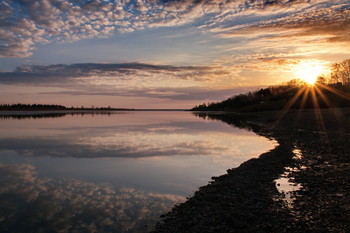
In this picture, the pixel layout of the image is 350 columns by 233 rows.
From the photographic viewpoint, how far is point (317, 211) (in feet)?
25.1

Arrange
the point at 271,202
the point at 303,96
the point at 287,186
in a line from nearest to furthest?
the point at 271,202
the point at 287,186
the point at 303,96

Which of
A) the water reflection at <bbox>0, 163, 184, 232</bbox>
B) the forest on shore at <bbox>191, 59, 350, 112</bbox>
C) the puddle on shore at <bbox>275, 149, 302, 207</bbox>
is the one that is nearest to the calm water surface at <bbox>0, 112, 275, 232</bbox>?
the water reflection at <bbox>0, 163, 184, 232</bbox>

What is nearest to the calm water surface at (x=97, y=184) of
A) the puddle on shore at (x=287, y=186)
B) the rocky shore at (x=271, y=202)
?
the rocky shore at (x=271, y=202)

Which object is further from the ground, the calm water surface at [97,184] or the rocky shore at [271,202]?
the rocky shore at [271,202]

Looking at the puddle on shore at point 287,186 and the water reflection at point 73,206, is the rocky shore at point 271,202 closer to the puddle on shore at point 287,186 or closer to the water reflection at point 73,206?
the puddle on shore at point 287,186

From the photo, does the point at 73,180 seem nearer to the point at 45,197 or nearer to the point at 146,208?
the point at 45,197

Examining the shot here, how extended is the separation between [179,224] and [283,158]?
10.1m

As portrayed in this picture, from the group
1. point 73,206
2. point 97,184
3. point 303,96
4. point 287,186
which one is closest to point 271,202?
point 287,186

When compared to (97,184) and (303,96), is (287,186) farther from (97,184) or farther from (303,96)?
(303,96)

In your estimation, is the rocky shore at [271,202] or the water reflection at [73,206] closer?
the rocky shore at [271,202]

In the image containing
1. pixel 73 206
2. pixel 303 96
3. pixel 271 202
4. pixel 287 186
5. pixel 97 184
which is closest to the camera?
pixel 271 202

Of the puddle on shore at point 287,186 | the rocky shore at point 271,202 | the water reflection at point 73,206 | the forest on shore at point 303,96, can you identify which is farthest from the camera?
the forest on shore at point 303,96

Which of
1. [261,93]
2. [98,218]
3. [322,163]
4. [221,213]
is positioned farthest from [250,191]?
[261,93]

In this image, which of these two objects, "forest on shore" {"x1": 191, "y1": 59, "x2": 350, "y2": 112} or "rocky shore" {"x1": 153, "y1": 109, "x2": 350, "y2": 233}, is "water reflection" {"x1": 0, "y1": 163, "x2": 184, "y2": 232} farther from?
"forest on shore" {"x1": 191, "y1": 59, "x2": 350, "y2": 112}
